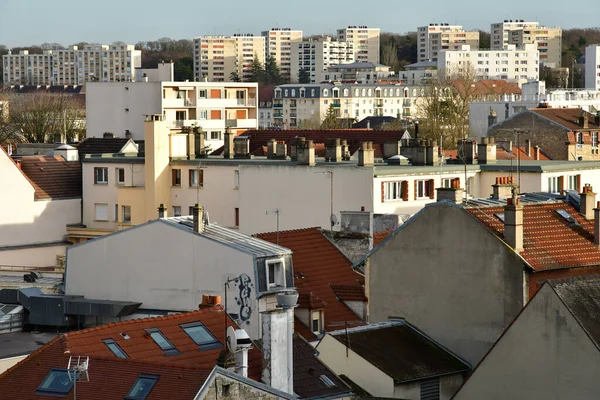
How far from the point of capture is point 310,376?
2614 cm

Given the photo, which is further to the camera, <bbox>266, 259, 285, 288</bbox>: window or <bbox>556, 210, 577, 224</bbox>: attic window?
<bbox>266, 259, 285, 288</bbox>: window

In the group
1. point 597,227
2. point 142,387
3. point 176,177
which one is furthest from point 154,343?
point 176,177

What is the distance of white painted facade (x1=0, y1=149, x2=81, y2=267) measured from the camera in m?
54.3

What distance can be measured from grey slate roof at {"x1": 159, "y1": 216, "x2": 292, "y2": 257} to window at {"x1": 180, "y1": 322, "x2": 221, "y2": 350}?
6.29m

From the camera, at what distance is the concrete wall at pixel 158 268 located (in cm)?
3312

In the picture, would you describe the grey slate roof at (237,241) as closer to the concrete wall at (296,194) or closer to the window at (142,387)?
the window at (142,387)

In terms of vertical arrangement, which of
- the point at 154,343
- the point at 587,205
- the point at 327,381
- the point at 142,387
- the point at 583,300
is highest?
the point at 587,205

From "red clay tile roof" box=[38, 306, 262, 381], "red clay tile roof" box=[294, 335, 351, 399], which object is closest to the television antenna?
"red clay tile roof" box=[38, 306, 262, 381]

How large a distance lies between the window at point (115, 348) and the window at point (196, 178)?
28.7 meters

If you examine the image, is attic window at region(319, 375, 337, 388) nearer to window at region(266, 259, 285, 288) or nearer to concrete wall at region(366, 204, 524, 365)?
concrete wall at region(366, 204, 524, 365)

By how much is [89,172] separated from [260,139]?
1458 centimetres

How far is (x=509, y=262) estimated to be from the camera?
2931 centimetres

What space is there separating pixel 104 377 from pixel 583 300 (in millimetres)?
7747

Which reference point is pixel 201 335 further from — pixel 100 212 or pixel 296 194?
pixel 100 212
